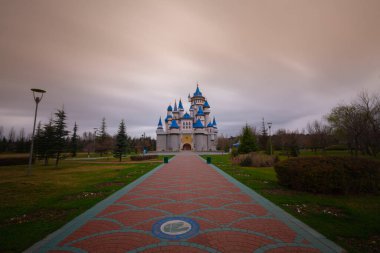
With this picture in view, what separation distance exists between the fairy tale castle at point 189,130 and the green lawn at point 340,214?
166ft

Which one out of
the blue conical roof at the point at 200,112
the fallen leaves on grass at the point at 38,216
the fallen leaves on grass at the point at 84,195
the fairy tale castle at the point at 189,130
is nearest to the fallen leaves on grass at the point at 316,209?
the fallen leaves on grass at the point at 38,216

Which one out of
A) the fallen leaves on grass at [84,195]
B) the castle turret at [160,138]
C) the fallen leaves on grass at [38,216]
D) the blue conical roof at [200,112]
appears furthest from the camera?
the blue conical roof at [200,112]

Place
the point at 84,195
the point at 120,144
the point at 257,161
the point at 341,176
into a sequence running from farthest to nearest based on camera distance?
1. the point at 120,144
2. the point at 257,161
3. the point at 84,195
4. the point at 341,176

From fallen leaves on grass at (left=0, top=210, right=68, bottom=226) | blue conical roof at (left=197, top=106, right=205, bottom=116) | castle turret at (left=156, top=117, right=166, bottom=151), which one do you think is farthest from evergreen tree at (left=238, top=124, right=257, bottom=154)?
castle turret at (left=156, top=117, right=166, bottom=151)

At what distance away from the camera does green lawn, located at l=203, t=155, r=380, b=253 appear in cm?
411

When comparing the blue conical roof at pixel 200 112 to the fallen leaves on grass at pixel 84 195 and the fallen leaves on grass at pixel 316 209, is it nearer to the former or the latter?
the fallen leaves on grass at pixel 84 195

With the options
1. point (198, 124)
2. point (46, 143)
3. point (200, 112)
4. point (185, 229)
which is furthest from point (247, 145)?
point (200, 112)

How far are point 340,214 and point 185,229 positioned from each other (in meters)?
5.00

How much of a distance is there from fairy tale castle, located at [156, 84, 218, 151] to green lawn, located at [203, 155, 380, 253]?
166 ft

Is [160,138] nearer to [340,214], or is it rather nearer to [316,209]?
[316,209]


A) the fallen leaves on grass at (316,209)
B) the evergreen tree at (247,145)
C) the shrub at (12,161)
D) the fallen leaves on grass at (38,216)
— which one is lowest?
the fallen leaves on grass at (38,216)

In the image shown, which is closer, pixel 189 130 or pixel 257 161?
pixel 257 161

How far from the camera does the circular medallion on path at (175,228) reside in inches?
168

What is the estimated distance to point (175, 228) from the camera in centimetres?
463
